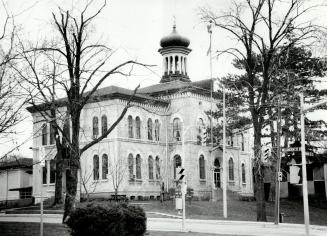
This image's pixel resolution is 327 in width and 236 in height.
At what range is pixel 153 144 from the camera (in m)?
54.3

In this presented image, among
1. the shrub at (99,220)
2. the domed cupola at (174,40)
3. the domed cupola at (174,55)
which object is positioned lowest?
the shrub at (99,220)

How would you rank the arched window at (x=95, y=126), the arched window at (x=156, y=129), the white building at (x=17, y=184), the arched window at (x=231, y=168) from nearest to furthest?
1. the arched window at (x=95, y=126)
2. the arched window at (x=156, y=129)
3. the arched window at (x=231, y=168)
4. the white building at (x=17, y=184)

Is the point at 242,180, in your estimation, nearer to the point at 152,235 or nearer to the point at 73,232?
the point at 152,235

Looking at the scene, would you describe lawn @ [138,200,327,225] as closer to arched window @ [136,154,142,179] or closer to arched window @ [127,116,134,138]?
arched window @ [136,154,142,179]

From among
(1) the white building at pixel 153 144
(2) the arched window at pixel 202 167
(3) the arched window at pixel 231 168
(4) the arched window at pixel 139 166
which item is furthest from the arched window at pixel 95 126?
(3) the arched window at pixel 231 168

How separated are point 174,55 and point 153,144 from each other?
471 inches

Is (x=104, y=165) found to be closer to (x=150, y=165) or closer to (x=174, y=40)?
(x=150, y=165)

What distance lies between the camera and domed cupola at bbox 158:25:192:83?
6116 cm

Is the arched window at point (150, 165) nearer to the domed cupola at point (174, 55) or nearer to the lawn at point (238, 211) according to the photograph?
the lawn at point (238, 211)

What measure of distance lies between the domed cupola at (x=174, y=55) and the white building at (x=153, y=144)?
11 cm

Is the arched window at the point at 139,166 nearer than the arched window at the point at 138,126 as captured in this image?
Yes

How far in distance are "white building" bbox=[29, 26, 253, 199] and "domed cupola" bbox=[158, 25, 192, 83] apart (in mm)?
107

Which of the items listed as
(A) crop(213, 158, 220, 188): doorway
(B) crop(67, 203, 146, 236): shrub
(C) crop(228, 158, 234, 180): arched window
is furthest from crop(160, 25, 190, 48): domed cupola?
(B) crop(67, 203, 146, 236): shrub

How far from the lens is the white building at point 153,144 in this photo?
50.1 meters
